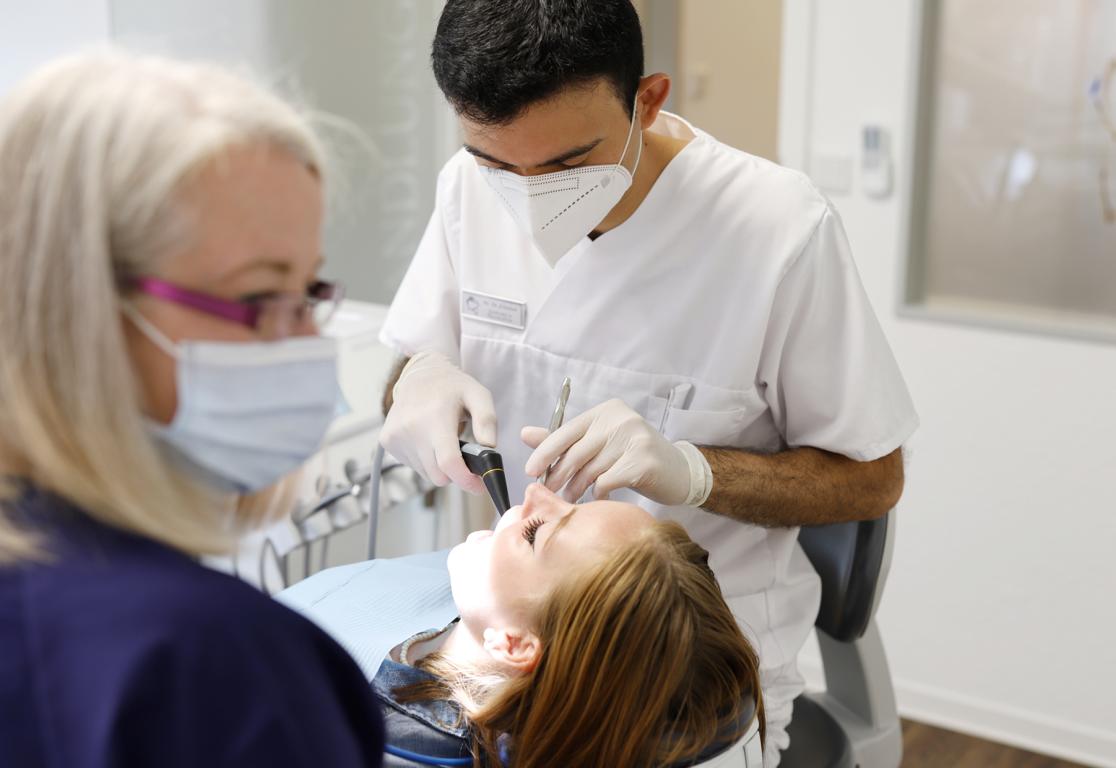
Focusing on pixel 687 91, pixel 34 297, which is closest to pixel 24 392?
pixel 34 297

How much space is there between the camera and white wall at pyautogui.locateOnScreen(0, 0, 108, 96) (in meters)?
2.04

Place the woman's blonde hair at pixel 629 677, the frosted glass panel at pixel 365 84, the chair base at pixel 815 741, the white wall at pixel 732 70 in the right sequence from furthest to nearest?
the white wall at pixel 732 70, the frosted glass panel at pixel 365 84, the chair base at pixel 815 741, the woman's blonde hair at pixel 629 677

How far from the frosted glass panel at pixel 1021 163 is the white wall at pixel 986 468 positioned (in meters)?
0.07

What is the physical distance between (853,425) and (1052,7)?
1.37 meters

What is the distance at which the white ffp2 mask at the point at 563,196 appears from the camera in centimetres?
136

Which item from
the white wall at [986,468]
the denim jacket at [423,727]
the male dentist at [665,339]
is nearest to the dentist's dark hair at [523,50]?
the male dentist at [665,339]

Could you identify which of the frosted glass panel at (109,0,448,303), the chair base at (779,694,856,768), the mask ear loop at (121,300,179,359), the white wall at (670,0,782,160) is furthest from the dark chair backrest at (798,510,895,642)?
the white wall at (670,0,782,160)

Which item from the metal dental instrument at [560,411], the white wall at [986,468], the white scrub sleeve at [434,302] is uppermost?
the white scrub sleeve at [434,302]

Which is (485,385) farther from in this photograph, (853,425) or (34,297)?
(34,297)

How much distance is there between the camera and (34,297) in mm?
660

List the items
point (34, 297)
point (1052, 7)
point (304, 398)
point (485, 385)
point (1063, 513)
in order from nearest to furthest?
point (34, 297) → point (304, 398) → point (485, 385) → point (1052, 7) → point (1063, 513)

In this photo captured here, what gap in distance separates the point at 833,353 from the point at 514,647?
53 centimetres

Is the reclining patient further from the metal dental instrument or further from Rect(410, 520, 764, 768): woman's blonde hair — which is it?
the metal dental instrument

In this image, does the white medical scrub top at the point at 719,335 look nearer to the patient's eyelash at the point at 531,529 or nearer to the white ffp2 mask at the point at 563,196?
the white ffp2 mask at the point at 563,196
